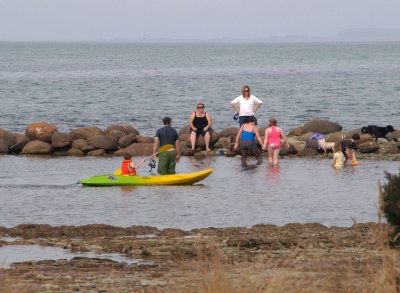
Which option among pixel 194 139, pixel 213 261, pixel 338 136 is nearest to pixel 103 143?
pixel 194 139

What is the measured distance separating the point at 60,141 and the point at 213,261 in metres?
23.0

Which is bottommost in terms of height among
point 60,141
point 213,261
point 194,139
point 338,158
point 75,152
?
point 75,152

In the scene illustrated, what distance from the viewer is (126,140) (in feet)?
106

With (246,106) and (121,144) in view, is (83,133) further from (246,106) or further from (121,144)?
(246,106)

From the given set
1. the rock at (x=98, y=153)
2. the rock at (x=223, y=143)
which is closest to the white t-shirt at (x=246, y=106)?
the rock at (x=223, y=143)

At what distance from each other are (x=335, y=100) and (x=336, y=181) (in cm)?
4647

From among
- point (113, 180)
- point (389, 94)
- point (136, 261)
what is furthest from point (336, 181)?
point (389, 94)

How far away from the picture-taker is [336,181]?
24797 millimetres

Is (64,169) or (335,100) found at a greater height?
(64,169)

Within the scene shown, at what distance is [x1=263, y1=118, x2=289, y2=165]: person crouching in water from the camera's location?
90.3ft

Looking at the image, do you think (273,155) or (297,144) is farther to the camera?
(297,144)

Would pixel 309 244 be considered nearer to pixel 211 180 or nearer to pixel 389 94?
pixel 211 180

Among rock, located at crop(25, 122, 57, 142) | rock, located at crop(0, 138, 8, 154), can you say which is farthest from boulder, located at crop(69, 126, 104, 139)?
rock, located at crop(0, 138, 8, 154)

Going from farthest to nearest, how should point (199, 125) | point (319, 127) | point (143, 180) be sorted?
point (319, 127) → point (199, 125) → point (143, 180)
